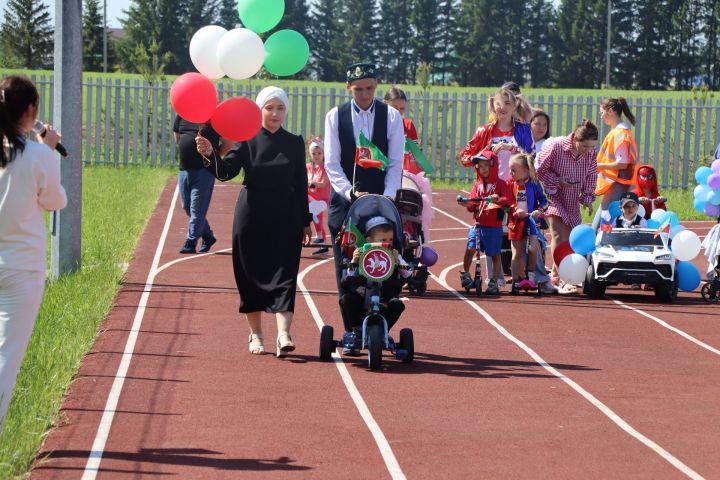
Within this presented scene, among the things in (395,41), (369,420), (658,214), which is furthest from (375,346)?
(395,41)

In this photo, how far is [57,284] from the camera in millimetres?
12703

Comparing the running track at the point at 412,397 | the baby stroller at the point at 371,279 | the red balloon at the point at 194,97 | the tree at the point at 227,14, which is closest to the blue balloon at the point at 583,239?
the running track at the point at 412,397

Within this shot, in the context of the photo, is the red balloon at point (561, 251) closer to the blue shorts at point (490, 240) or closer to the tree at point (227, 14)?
the blue shorts at point (490, 240)

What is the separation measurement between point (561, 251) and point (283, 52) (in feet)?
17.2

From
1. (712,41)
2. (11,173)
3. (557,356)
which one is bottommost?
(557,356)

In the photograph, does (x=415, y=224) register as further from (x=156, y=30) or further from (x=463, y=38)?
(x=463, y=38)

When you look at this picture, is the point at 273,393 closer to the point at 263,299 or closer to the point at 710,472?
the point at 263,299

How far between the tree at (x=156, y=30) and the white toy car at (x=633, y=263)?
302 ft

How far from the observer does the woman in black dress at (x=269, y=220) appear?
9.89 m

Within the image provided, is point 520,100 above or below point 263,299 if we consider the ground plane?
above

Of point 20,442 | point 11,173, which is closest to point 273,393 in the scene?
point 20,442

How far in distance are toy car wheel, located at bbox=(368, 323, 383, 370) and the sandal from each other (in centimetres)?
98

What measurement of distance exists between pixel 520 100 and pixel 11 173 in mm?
8747

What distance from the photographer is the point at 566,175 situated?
1443 centimetres
